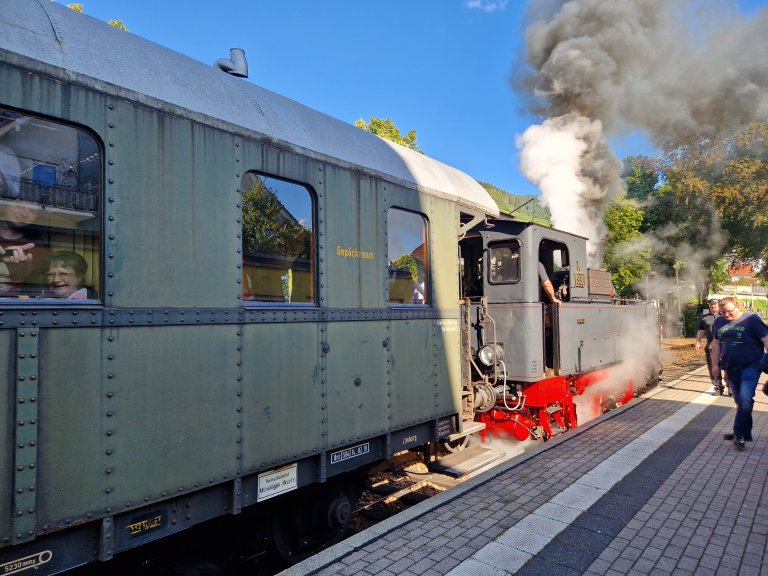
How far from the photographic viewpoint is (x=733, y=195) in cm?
2033

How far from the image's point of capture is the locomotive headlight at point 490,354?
6429 millimetres

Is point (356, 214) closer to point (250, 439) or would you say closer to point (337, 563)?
point (250, 439)

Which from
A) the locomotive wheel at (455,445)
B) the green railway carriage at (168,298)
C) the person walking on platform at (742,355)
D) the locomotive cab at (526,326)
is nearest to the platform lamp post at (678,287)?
the locomotive cab at (526,326)

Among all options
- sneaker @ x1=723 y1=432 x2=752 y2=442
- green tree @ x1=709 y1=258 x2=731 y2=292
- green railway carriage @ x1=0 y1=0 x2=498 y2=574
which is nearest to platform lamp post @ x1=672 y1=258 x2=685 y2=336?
green tree @ x1=709 y1=258 x2=731 y2=292

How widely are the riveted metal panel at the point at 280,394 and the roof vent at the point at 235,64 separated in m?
2.06

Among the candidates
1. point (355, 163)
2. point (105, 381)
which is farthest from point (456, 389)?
point (105, 381)

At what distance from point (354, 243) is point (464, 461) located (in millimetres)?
3083

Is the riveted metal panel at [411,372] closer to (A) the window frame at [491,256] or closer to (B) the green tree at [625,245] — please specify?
(A) the window frame at [491,256]

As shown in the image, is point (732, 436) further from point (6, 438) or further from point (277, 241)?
point (6, 438)

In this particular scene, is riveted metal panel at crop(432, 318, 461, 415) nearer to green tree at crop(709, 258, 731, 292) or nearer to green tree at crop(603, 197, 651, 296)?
green tree at crop(603, 197, 651, 296)

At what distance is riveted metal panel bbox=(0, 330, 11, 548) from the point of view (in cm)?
221

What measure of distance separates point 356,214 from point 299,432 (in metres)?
1.75

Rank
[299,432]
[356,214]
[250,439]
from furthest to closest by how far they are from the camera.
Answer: [356,214] → [299,432] → [250,439]

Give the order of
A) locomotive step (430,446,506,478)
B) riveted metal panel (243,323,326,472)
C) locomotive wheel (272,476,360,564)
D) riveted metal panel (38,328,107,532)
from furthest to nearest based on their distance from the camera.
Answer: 1. locomotive step (430,446,506,478)
2. locomotive wheel (272,476,360,564)
3. riveted metal panel (243,323,326,472)
4. riveted metal panel (38,328,107,532)
